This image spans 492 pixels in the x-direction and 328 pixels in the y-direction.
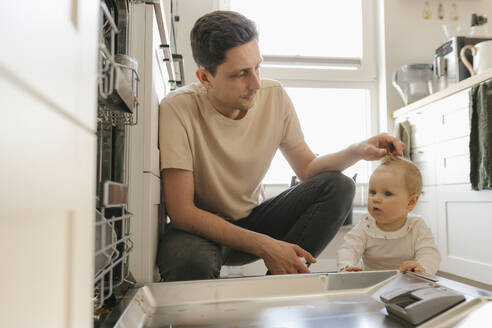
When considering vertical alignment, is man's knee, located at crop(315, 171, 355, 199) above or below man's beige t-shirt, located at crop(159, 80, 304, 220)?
below

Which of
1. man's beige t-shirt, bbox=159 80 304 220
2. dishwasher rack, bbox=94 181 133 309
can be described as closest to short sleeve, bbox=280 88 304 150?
man's beige t-shirt, bbox=159 80 304 220

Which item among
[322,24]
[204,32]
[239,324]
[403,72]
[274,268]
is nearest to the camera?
[239,324]

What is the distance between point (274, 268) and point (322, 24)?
2.47 meters

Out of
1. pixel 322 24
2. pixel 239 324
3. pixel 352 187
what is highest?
pixel 322 24

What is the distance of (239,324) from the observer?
765 mm

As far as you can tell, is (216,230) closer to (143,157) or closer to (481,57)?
(143,157)

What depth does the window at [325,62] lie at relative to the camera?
3062mm

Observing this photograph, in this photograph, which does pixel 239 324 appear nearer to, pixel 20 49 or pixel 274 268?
pixel 274 268

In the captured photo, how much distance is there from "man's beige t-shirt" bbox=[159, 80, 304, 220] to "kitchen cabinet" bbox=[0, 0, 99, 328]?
81cm

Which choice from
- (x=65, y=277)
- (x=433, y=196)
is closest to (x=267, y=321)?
(x=65, y=277)

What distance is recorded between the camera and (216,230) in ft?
3.78

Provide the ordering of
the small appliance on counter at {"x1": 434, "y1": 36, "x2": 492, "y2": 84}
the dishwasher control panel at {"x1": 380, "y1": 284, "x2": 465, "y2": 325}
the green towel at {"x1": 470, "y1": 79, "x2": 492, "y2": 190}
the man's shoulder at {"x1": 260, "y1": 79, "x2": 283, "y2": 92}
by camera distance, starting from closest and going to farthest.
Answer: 1. the dishwasher control panel at {"x1": 380, "y1": 284, "x2": 465, "y2": 325}
2. the man's shoulder at {"x1": 260, "y1": 79, "x2": 283, "y2": 92}
3. the green towel at {"x1": 470, "y1": 79, "x2": 492, "y2": 190}
4. the small appliance on counter at {"x1": 434, "y1": 36, "x2": 492, "y2": 84}

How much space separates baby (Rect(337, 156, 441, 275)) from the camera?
4.33 feet

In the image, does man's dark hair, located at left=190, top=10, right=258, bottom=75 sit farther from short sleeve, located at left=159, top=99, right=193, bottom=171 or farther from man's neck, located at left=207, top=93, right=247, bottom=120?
short sleeve, located at left=159, top=99, right=193, bottom=171
